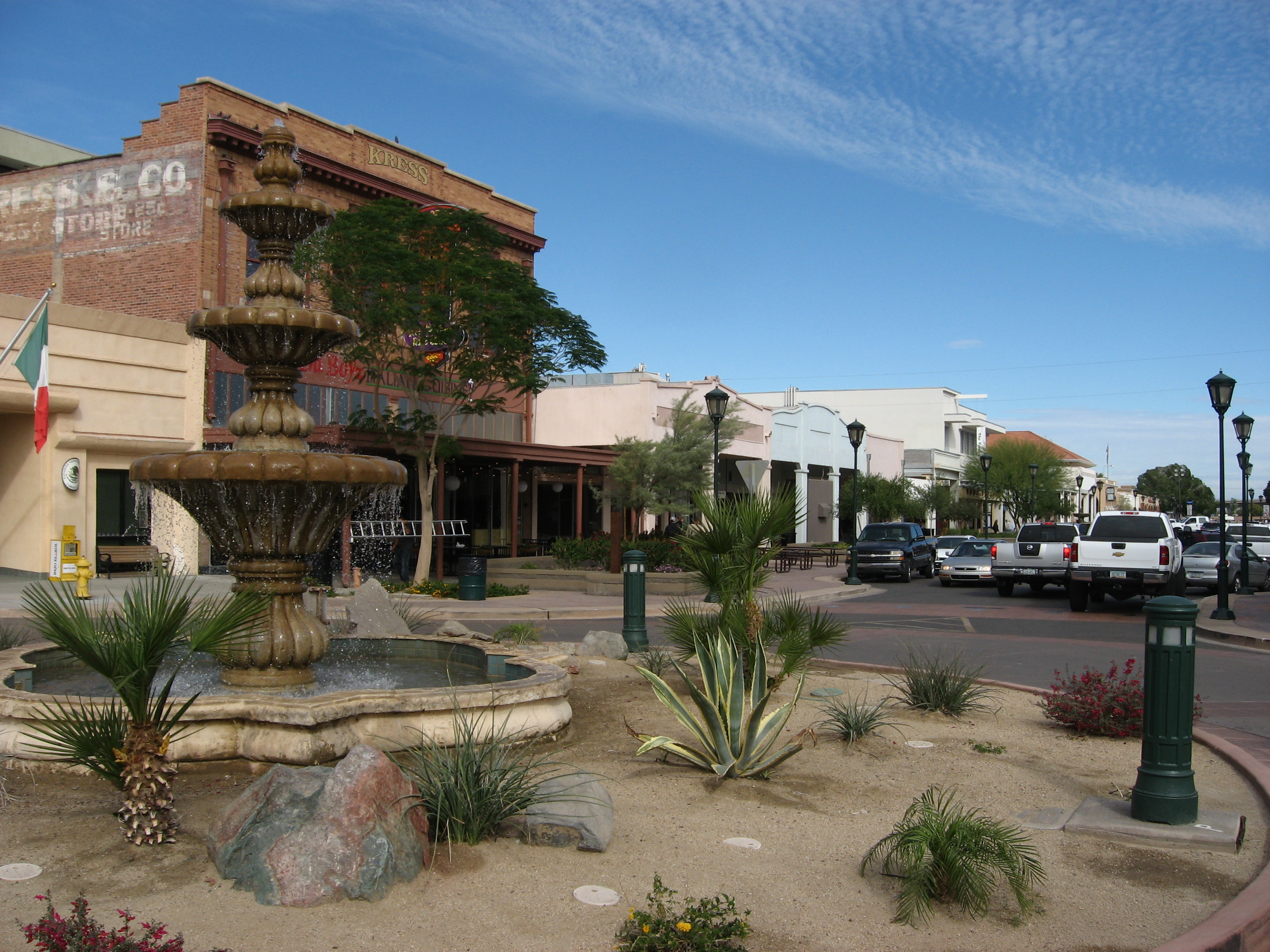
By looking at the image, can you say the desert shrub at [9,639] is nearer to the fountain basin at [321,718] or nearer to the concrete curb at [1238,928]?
the fountain basin at [321,718]

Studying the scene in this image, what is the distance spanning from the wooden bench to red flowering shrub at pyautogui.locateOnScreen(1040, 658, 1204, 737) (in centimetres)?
2110

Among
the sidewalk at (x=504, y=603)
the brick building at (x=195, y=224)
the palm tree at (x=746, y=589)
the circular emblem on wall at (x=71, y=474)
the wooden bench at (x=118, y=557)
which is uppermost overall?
the brick building at (x=195, y=224)

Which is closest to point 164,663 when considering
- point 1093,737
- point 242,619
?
point 242,619

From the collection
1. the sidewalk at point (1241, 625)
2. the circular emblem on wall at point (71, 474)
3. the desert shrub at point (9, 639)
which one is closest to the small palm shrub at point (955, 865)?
the desert shrub at point (9, 639)

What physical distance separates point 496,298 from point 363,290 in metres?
3.11

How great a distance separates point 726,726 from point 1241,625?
52.8ft

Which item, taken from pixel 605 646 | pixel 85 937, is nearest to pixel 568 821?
pixel 85 937

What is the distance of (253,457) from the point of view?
7.02 metres

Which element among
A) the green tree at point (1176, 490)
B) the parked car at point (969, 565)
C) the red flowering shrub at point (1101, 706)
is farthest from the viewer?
the green tree at point (1176, 490)

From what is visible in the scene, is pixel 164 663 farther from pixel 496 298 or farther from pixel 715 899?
pixel 496 298

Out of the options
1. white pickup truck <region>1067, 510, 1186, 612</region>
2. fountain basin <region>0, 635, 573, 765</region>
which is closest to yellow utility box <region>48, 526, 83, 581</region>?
fountain basin <region>0, 635, 573, 765</region>

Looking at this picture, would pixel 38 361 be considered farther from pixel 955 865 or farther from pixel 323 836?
pixel 955 865

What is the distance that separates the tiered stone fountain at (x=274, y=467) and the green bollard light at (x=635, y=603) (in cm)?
559

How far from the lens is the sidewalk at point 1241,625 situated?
17031 millimetres
